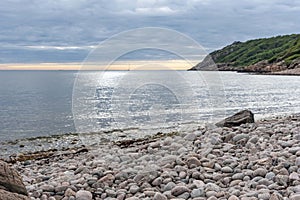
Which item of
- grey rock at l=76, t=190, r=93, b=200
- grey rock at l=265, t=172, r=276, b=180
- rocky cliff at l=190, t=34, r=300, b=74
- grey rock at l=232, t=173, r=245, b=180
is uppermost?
rocky cliff at l=190, t=34, r=300, b=74

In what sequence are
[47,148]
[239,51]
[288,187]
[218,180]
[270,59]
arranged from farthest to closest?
[239,51] → [270,59] → [47,148] → [218,180] → [288,187]

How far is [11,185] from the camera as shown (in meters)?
5.13

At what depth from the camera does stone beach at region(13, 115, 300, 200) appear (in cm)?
620

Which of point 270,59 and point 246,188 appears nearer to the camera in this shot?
point 246,188

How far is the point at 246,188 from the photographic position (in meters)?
6.17

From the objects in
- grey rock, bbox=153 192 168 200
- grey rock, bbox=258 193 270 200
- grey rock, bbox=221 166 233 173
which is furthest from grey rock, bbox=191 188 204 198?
grey rock, bbox=221 166 233 173

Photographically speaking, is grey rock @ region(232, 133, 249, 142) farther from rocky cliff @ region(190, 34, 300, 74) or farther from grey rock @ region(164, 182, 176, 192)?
rocky cliff @ region(190, 34, 300, 74)

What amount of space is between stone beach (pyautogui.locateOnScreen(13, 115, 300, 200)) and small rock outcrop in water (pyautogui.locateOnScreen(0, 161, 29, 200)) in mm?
1375

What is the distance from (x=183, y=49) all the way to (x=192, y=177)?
360 centimetres

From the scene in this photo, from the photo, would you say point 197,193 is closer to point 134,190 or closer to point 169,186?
point 169,186

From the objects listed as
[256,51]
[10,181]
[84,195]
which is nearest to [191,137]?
[84,195]

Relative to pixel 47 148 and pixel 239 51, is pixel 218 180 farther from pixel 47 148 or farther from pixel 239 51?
pixel 239 51

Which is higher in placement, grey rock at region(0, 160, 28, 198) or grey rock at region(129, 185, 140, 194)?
grey rock at region(0, 160, 28, 198)

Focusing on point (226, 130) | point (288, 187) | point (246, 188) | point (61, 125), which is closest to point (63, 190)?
point (246, 188)
